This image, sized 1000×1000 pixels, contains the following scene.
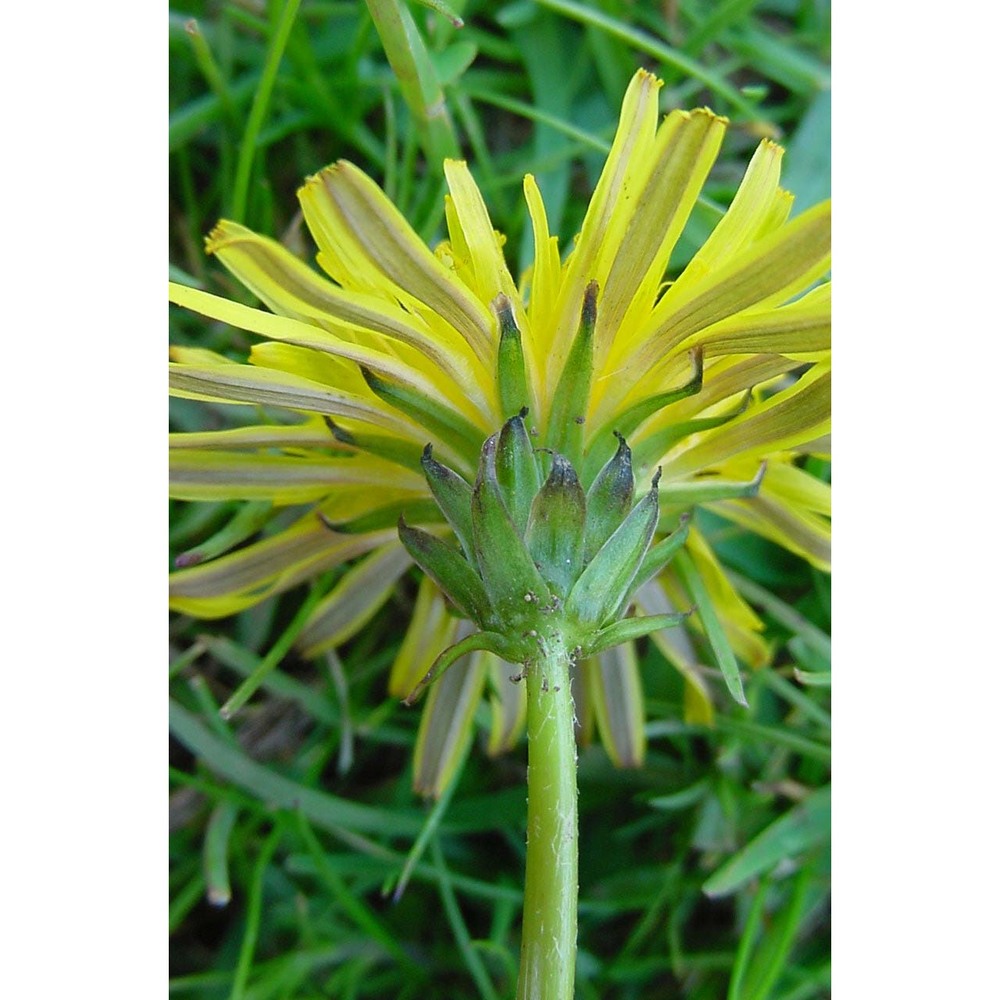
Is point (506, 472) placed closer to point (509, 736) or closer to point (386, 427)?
point (386, 427)

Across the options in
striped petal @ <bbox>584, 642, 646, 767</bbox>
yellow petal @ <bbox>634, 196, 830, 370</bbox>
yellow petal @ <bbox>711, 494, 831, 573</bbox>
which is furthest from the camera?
striped petal @ <bbox>584, 642, 646, 767</bbox>

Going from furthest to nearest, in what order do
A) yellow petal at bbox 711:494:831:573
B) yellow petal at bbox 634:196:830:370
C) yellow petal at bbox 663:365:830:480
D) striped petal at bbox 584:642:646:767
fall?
striped petal at bbox 584:642:646:767
yellow petal at bbox 711:494:831:573
yellow petal at bbox 663:365:830:480
yellow petal at bbox 634:196:830:370

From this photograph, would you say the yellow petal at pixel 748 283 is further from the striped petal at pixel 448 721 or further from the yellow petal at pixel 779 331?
the striped petal at pixel 448 721

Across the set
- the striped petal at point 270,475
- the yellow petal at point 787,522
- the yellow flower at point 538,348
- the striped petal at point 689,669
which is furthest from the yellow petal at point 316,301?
the striped petal at point 689,669

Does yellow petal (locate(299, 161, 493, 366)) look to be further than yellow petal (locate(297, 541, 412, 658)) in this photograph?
No

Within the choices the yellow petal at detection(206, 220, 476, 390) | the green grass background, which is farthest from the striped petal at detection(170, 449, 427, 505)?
the green grass background

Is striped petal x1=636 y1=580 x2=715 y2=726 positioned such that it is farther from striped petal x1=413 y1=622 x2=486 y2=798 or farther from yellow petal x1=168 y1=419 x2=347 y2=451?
yellow petal x1=168 y1=419 x2=347 y2=451
